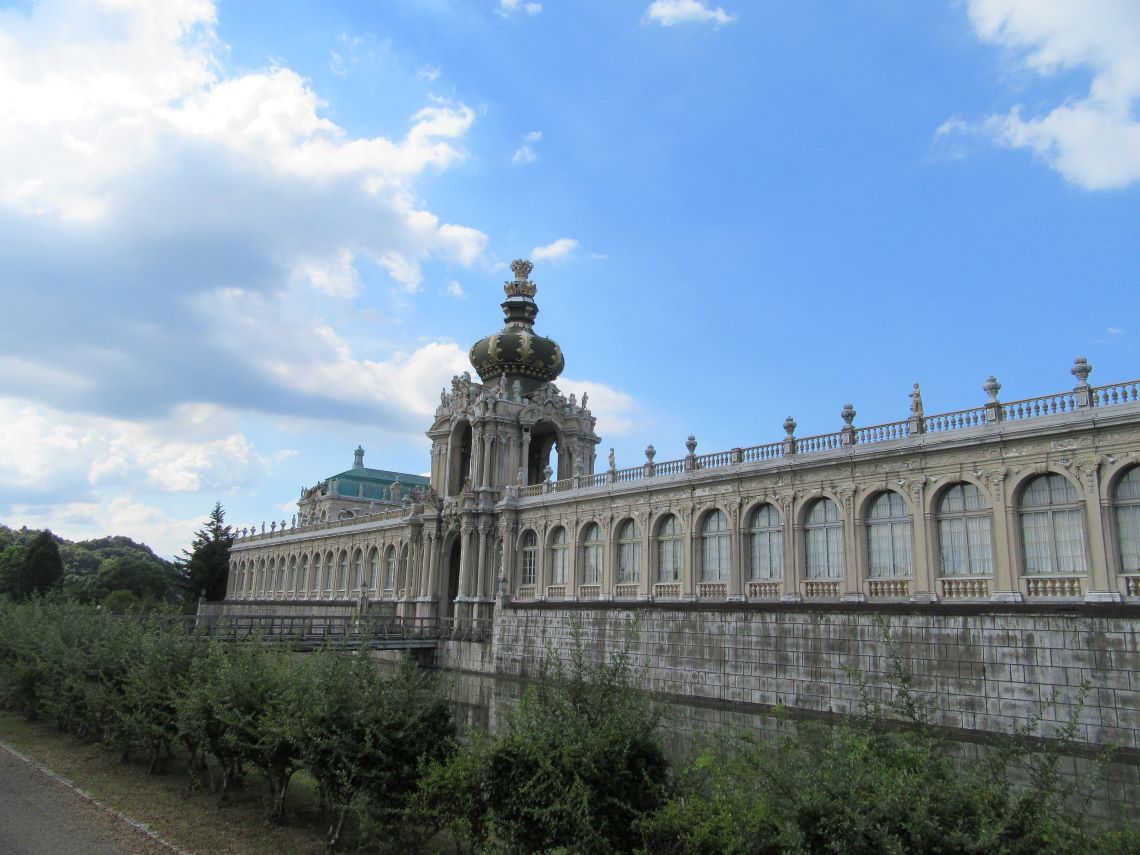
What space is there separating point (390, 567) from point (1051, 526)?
150 feet

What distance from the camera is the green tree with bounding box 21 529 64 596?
88562 millimetres

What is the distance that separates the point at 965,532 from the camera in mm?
26938

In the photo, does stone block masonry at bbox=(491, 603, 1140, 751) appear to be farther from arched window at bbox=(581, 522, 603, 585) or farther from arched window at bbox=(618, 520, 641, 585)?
arched window at bbox=(581, 522, 603, 585)

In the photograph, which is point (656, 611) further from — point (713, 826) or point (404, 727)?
point (713, 826)

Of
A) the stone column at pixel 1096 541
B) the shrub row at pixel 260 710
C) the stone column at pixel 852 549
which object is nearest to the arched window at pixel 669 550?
the stone column at pixel 852 549

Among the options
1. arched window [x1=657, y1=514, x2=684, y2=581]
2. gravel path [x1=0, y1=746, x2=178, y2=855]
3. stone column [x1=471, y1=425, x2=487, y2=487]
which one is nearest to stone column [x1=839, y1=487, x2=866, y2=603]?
arched window [x1=657, y1=514, x2=684, y2=581]

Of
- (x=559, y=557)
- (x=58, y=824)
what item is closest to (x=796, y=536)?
(x=559, y=557)

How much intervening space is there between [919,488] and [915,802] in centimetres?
2174

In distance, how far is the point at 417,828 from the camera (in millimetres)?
13922

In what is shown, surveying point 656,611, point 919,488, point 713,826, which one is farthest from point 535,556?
point 713,826

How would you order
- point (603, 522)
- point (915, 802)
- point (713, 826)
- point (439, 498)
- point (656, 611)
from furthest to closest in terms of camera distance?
point (439, 498), point (603, 522), point (656, 611), point (713, 826), point (915, 802)

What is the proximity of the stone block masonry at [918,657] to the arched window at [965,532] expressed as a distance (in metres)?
2.81

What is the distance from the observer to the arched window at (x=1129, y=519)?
23.1m

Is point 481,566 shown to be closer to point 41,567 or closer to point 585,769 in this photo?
point 585,769
